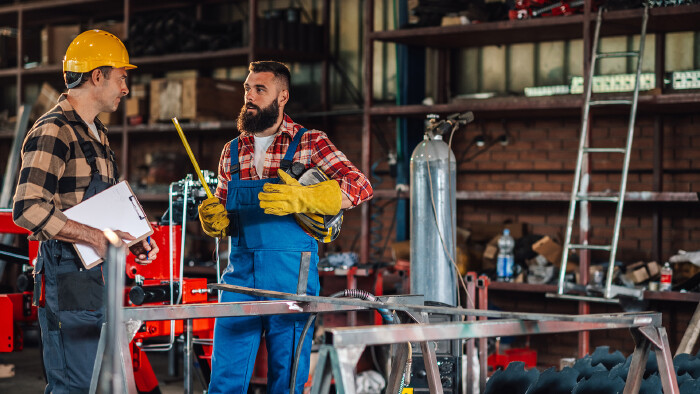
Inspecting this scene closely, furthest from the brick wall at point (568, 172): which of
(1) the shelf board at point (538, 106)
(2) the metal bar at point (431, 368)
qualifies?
(2) the metal bar at point (431, 368)

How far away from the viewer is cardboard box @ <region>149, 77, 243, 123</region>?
745 centimetres

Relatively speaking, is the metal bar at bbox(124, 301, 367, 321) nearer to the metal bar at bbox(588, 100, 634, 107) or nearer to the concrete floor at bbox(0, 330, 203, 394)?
the metal bar at bbox(588, 100, 634, 107)

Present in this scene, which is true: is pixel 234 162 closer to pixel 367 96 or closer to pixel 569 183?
pixel 367 96

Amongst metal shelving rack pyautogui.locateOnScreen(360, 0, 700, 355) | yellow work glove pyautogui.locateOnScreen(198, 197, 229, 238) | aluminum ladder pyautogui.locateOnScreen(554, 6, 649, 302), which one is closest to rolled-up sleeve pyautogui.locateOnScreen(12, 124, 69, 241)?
yellow work glove pyautogui.locateOnScreen(198, 197, 229, 238)

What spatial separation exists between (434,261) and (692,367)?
1.43 meters

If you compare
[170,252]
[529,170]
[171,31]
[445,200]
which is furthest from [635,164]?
[171,31]

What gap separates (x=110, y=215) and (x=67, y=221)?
19 centimetres

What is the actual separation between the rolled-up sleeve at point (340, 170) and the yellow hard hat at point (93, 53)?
89 cm

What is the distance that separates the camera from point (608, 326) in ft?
8.82

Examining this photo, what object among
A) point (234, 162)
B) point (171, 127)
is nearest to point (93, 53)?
point (234, 162)

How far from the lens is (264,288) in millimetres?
3469

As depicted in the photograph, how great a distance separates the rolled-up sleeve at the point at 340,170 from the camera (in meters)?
3.57

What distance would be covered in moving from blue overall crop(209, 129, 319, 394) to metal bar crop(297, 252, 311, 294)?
0.26 ft

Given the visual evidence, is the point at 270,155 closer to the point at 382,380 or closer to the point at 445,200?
the point at 445,200
